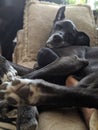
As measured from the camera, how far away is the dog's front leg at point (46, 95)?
112cm

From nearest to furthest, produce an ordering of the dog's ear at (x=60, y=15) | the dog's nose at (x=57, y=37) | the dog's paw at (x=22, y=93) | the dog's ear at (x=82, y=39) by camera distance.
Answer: the dog's paw at (x=22, y=93), the dog's nose at (x=57, y=37), the dog's ear at (x=82, y=39), the dog's ear at (x=60, y=15)

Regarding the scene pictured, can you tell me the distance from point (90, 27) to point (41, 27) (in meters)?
0.42

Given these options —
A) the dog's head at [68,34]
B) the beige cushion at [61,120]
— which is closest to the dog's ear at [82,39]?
the dog's head at [68,34]

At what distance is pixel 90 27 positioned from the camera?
2.54 m

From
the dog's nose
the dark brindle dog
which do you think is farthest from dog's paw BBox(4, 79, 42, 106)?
the dog's nose

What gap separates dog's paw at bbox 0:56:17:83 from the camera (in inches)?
64.4

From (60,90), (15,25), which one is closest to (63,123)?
(60,90)

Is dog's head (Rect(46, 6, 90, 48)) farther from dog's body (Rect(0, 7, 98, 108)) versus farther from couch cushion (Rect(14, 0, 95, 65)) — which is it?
couch cushion (Rect(14, 0, 95, 65))

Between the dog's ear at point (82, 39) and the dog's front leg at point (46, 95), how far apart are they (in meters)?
1.08

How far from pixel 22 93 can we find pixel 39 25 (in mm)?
1436

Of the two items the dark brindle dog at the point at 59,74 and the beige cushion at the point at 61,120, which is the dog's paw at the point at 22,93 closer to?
the dark brindle dog at the point at 59,74

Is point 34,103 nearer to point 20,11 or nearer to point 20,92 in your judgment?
point 20,92

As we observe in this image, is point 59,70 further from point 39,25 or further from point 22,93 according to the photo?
point 39,25

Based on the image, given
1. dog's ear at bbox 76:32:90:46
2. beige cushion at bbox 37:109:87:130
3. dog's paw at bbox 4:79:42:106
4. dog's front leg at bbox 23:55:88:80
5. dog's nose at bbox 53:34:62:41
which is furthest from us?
dog's ear at bbox 76:32:90:46
